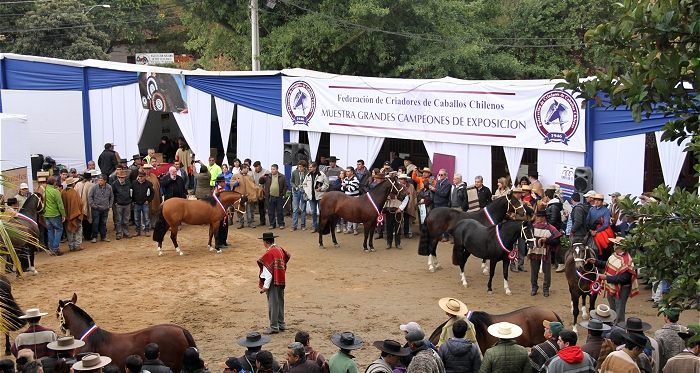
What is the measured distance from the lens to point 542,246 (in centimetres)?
1262

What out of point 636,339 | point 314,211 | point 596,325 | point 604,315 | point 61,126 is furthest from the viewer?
point 61,126

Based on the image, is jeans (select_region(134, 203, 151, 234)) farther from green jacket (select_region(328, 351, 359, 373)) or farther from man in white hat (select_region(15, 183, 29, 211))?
green jacket (select_region(328, 351, 359, 373))

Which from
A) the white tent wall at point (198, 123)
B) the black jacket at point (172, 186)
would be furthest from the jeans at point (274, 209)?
the white tent wall at point (198, 123)

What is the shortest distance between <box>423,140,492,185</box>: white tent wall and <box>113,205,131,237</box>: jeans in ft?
23.6

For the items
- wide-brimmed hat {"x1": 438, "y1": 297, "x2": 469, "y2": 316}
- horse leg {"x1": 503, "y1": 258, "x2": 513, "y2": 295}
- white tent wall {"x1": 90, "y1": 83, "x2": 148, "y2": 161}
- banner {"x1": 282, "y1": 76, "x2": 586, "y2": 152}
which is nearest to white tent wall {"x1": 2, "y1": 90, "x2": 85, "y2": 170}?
white tent wall {"x1": 90, "y1": 83, "x2": 148, "y2": 161}

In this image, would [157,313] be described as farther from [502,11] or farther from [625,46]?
[502,11]

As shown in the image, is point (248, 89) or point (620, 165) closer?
point (620, 165)

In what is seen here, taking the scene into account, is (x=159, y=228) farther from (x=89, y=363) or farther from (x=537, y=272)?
(x=89, y=363)

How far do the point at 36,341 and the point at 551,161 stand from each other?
10.9 meters

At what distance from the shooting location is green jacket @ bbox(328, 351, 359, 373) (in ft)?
23.9

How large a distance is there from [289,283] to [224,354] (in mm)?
3580

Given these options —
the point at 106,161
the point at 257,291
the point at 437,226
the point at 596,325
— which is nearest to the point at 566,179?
the point at 437,226

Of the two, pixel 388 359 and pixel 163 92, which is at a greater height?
pixel 163 92

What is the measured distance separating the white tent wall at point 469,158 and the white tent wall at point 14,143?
962cm
